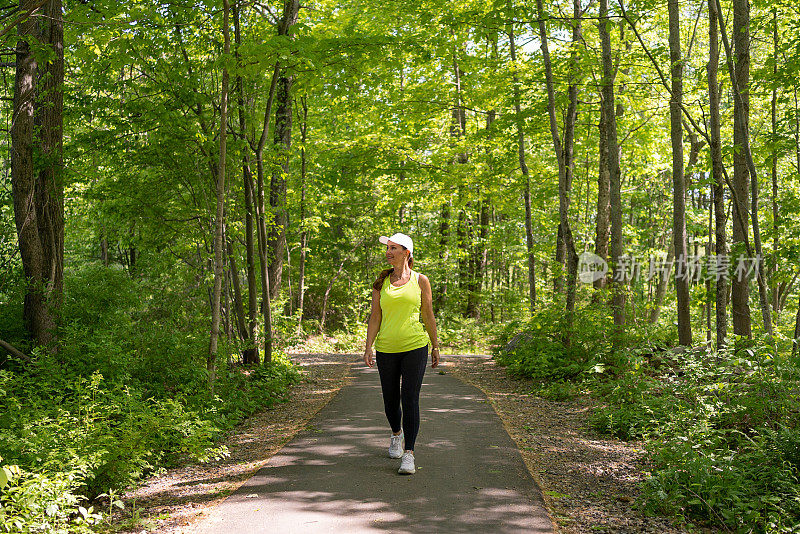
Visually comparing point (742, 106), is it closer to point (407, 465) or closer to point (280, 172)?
point (280, 172)

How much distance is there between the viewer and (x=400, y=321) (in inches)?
233

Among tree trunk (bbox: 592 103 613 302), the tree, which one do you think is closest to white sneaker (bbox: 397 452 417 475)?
the tree

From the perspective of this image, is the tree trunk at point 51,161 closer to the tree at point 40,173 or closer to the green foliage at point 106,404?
the tree at point 40,173

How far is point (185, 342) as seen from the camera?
29.9ft

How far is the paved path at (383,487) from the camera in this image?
4535 millimetres

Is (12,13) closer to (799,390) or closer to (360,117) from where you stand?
(799,390)

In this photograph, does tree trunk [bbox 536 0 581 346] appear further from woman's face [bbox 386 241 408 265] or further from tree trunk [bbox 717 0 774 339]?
woman's face [bbox 386 241 408 265]

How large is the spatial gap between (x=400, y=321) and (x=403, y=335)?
0.45 ft

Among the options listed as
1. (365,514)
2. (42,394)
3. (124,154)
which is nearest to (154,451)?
(42,394)

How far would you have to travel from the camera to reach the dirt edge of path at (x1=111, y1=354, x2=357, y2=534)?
4.69 meters

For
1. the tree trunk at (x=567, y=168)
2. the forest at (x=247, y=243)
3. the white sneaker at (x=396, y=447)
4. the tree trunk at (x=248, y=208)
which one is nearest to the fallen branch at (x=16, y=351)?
the forest at (x=247, y=243)

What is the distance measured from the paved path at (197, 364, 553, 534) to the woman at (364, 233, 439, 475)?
1.60ft

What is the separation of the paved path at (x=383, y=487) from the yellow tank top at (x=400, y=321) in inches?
47.3

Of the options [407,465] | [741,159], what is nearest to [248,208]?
[407,465]
